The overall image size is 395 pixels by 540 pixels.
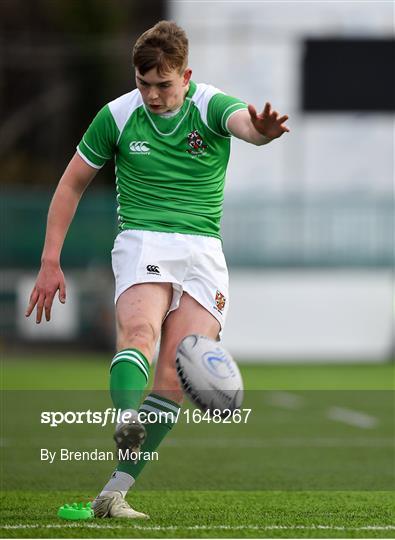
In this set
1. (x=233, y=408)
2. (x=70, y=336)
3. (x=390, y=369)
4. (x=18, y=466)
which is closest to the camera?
(x=233, y=408)

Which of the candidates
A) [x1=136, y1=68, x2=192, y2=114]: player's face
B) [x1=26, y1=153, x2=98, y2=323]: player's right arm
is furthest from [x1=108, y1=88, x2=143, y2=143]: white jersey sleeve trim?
[x1=26, y1=153, x2=98, y2=323]: player's right arm

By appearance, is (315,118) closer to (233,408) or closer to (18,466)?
(18,466)

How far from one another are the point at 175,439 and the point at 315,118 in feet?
35.3

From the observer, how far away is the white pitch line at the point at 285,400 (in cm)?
1272

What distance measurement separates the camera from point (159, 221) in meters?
6.01

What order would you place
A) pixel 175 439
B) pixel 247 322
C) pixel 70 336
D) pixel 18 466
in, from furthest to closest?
pixel 70 336
pixel 247 322
pixel 175 439
pixel 18 466

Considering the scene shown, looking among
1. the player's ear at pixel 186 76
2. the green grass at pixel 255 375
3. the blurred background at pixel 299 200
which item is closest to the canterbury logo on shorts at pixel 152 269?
the player's ear at pixel 186 76

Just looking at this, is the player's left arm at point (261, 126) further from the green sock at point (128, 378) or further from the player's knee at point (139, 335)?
the green sock at point (128, 378)

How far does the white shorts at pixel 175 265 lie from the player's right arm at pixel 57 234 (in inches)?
9.9

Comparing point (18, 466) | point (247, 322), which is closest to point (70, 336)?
point (247, 322)

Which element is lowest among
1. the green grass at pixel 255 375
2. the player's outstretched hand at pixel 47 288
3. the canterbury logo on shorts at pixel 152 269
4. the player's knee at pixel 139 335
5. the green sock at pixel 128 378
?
the green grass at pixel 255 375

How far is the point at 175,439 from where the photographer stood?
401 inches

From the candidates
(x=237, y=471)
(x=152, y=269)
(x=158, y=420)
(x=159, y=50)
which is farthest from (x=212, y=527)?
(x=237, y=471)

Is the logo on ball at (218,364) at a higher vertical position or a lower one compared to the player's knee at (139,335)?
lower
